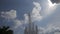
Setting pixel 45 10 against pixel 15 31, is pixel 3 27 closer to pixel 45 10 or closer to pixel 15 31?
pixel 15 31

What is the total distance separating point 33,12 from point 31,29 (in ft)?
1.40

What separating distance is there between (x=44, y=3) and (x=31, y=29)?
729mm

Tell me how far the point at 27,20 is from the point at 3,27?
643mm

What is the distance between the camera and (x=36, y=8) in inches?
144

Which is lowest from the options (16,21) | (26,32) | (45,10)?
(26,32)

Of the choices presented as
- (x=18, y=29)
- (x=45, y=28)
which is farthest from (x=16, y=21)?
(x=45, y=28)

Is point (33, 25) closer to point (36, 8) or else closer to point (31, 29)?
point (31, 29)

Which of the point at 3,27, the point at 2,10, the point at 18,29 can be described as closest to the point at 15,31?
the point at 18,29

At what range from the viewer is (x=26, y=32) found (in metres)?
3.59

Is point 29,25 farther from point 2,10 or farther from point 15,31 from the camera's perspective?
point 2,10

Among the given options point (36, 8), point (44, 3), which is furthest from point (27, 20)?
point (44, 3)

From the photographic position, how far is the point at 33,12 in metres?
3.63

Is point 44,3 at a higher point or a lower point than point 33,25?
higher

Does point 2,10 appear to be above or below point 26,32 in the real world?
above
